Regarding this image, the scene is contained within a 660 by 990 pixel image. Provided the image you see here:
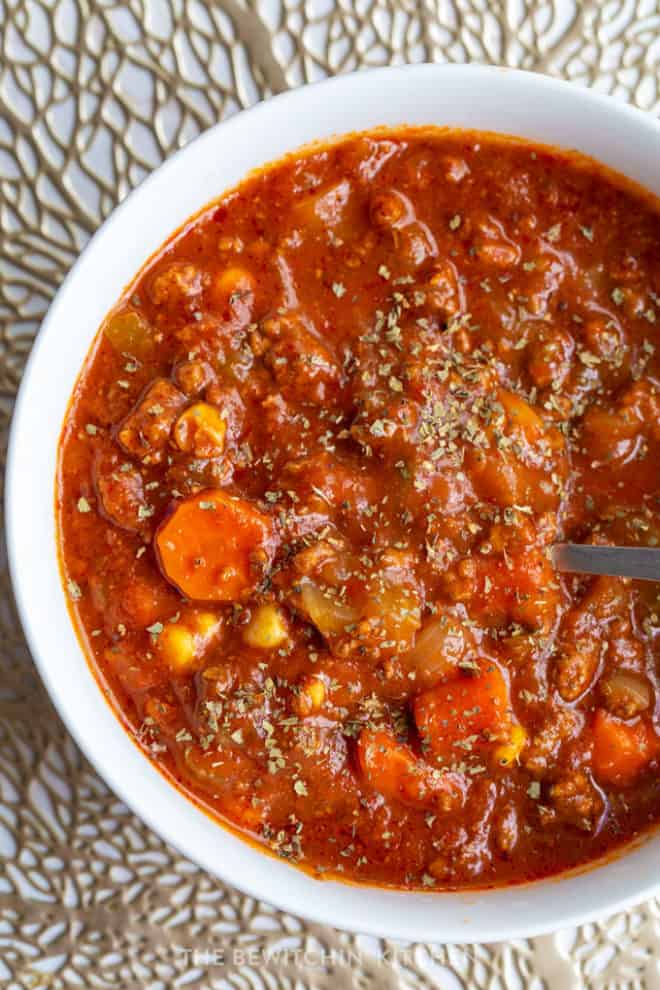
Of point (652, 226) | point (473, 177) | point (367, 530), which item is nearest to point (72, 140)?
point (473, 177)

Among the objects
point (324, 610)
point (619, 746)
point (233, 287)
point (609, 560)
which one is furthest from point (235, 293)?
point (619, 746)

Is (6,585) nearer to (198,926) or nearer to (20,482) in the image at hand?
(20,482)

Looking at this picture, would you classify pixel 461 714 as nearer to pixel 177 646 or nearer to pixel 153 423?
pixel 177 646

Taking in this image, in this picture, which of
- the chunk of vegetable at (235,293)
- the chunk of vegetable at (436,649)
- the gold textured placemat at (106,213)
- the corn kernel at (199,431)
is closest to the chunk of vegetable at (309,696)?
the chunk of vegetable at (436,649)

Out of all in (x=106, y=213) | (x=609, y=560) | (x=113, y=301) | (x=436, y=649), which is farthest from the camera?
(x=106, y=213)

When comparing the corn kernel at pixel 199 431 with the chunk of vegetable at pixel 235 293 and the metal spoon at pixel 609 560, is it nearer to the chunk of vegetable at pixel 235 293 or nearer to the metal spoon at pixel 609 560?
the chunk of vegetable at pixel 235 293

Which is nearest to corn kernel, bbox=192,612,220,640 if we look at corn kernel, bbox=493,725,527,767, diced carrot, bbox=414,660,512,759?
diced carrot, bbox=414,660,512,759

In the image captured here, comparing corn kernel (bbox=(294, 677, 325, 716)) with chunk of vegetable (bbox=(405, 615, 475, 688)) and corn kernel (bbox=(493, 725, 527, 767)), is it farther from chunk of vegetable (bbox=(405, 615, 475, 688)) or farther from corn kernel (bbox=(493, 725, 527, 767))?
corn kernel (bbox=(493, 725, 527, 767))
